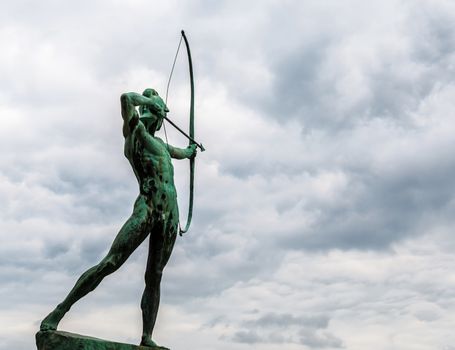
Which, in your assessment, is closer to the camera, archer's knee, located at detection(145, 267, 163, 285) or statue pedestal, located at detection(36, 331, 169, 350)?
statue pedestal, located at detection(36, 331, 169, 350)

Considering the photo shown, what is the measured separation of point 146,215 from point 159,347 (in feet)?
6.08

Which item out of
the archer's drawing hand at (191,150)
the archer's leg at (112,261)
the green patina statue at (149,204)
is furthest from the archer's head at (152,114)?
the archer's leg at (112,261)

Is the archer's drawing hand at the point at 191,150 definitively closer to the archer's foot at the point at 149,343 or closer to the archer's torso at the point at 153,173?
the archer's torso at the point at 153,173

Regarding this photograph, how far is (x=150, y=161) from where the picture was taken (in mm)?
12906

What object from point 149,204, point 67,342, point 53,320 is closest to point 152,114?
point 149,204

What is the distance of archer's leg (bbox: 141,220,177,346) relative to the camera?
1284 centimetres

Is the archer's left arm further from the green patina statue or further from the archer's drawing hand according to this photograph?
the green patina statue

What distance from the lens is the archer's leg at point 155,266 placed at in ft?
42.1

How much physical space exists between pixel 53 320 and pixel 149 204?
210 centimetres

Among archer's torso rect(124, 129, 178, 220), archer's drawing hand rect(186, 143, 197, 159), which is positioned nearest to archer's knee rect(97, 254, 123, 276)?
archer's torso rect(124, 129, 178, 220)

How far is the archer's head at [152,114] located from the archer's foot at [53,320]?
3035 millimetres

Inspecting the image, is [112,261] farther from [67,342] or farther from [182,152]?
[182,152]

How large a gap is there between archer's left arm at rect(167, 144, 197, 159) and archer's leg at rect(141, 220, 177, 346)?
4.36 feet

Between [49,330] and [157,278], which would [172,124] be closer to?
[157,278]
